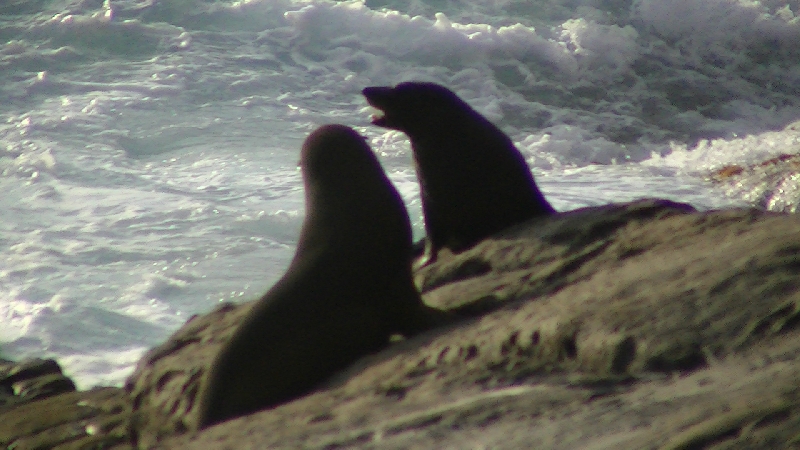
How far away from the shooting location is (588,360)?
11.3ft

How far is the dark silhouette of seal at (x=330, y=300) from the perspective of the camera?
171 inches

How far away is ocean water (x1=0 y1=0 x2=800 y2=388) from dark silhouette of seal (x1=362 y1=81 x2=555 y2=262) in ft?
9.80

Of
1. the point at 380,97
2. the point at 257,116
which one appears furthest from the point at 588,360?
the point at 257,116

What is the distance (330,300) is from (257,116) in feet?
30.7

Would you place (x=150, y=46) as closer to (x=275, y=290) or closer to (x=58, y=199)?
(x=58, y=199)

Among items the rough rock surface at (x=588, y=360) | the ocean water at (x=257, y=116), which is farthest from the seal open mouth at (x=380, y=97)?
the ocean water at (x=257, y=116)

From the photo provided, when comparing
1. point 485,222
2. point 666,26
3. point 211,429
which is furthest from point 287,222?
point 666,26

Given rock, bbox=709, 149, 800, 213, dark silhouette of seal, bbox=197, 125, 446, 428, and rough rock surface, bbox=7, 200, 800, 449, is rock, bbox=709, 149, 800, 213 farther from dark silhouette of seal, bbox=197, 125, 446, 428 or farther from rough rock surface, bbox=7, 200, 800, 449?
dark silhouette of seal, bbox=197, 125, 446, 428

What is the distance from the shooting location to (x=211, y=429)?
154 inches

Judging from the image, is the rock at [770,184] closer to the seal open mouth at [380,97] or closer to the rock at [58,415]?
the seal open mouth at [380,97]

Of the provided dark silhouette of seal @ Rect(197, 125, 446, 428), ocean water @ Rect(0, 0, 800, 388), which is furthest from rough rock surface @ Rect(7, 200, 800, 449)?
ocean water @ Rect(0, 0, 800, 388)

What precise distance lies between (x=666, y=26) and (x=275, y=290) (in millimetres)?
15302

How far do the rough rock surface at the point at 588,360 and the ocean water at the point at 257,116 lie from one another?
13.3 ft

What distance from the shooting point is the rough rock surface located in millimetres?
2734
